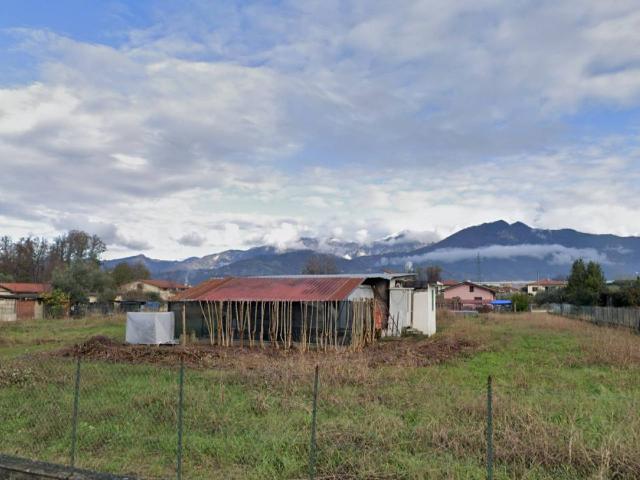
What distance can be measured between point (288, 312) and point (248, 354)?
4295 millimetres

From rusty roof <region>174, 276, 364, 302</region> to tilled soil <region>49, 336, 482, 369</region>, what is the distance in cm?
314

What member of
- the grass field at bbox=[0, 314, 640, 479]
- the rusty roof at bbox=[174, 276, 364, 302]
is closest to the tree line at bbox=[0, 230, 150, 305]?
the rusty roof at bbox=[174, 276, 364, 302]

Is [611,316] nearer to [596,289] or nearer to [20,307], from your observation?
[596,289]

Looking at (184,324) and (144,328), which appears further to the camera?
(184,324)

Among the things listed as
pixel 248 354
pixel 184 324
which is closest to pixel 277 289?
pixel 184 324

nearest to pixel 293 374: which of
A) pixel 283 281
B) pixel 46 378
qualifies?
pixel 46 378

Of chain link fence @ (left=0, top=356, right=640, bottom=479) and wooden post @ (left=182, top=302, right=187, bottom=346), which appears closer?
chain link fence @ (left=0, top=356, right=640, bottom=479)

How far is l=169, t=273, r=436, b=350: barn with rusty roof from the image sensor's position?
875 inches

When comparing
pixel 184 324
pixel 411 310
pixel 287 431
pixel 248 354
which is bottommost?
pixel 248 354

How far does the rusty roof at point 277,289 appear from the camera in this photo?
2317 centimetres

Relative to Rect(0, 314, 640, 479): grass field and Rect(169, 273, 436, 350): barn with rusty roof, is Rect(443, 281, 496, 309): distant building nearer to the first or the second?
Rect(169, 273, 436, 350): barn with rusty roof

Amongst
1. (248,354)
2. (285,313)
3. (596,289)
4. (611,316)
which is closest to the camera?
(248,354)

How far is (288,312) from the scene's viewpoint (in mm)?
22922

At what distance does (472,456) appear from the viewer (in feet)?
20.6
